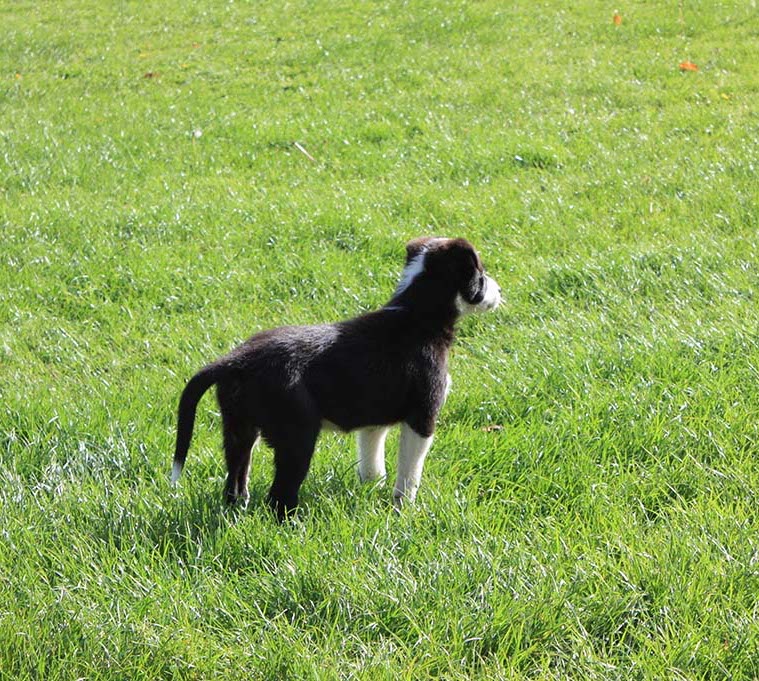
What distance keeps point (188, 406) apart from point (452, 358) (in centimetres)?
243

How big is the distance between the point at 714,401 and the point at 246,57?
36.1ft

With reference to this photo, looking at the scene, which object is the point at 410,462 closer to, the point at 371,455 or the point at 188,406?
the point at 371,455

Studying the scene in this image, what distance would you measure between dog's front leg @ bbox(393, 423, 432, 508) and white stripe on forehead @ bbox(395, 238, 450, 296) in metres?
0.70

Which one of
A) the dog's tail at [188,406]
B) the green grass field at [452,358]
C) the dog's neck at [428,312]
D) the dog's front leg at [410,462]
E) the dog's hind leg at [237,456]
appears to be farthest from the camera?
the dog's neck at [428,312]

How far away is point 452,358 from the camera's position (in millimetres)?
6090

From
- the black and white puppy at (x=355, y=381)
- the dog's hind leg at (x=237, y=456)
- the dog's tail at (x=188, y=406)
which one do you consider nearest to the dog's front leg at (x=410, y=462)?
the black and white puppy at (x=355, y=381)

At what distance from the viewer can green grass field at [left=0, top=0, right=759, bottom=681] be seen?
3.51 metres

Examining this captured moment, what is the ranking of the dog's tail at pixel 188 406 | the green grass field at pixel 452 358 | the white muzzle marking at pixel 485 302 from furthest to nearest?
the white muzzle marking at pixel 485 302
the dog's tail at pixel 188 406
the green grass field at pixel 452 358

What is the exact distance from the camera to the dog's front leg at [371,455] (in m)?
4.55

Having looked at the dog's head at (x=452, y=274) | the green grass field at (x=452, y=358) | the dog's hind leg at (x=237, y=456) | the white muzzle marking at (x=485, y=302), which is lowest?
the green grass field at (x=452, y=358)

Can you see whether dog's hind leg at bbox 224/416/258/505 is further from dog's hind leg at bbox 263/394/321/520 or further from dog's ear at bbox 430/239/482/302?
dog's ear at bbox 430/239/482/302

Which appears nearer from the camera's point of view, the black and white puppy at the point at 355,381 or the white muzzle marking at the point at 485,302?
the black and white puppy at the point at 355,381

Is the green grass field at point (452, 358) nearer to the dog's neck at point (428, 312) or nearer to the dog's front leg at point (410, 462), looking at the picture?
the dog's front leg at point (410, 462)

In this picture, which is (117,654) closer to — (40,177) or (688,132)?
(40,177)
